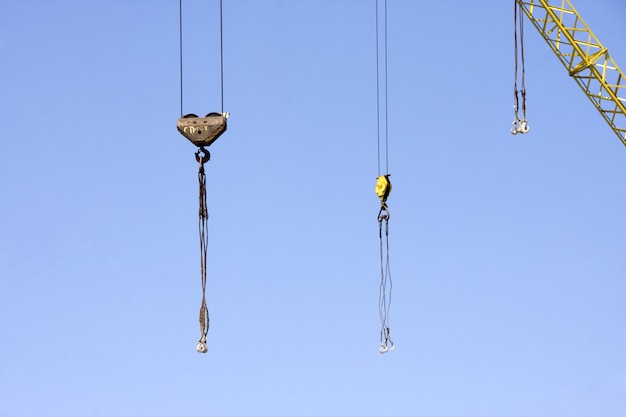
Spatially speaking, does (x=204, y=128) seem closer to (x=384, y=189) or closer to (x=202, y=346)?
(x=202, y=346)

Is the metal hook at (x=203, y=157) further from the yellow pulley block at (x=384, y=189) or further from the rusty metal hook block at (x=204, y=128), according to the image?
the yellow pulley block at (x=384, y=189)

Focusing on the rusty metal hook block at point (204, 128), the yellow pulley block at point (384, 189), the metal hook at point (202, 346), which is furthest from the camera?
the yellow pulley block at point (384, 189)

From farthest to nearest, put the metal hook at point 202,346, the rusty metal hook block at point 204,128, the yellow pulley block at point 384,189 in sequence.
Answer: the yellow pulley block at point 384,189 < the rusty metal hook block at point 204,128 < the metal hook at point 202,346

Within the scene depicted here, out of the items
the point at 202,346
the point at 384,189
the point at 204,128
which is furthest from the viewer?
the point at 384,189

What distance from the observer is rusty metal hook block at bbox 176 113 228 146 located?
41.2 metres

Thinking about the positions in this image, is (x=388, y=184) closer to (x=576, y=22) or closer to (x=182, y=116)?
(x=182, y=116)

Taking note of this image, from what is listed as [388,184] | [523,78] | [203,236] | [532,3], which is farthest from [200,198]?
[532,3]

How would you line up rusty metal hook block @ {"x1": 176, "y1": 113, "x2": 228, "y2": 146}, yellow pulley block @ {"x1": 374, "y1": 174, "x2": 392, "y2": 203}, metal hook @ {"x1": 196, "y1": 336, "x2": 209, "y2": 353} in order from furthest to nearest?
yellow pulley block @ {"x1": 374, "y1": 174, "x2": 392, "y2": 203}, rusty metal hook block @ {"x1": 176, "y1": 113, "x2": 228, "y2": 146}, metal hook @ {"x1": 196, "y1": 336, "x2": 209, "y2": 353}

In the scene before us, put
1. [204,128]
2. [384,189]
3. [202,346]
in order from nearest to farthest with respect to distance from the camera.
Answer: [202,346]
[204,128]
[384,189]

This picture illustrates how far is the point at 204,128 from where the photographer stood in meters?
41.2

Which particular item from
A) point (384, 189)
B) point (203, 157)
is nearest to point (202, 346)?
Answer: point (203, 157)

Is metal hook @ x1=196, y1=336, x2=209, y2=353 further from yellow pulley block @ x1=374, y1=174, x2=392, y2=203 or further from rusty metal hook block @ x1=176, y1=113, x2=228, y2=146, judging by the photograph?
yellow pulley block @ x1=374, y1=174, x2=392, y2=203

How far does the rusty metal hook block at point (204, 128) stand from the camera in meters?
41.2

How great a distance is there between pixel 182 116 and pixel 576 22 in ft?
100
